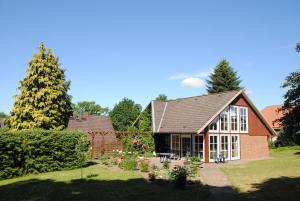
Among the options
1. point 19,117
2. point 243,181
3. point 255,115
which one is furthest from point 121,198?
point 19,117

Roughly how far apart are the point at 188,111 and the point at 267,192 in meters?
19.0

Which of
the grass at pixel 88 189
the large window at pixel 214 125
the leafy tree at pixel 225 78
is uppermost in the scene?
the leafy tree at pixel 225 78

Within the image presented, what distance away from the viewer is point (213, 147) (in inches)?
1200

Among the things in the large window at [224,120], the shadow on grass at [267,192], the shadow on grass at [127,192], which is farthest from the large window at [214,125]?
the shadow on grass at [267,192]

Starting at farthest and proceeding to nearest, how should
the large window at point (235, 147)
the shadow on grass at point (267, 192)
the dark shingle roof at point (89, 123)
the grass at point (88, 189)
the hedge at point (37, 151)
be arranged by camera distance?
the dark shingle roof at point (89, 123) → the large window at point (235, 147) → the hedge at point (37, 151) → the grass at point (88, 189) → the shadow on grass at point (267, 192)

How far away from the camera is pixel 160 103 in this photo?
130 ft

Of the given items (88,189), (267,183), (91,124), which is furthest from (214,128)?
(91,124)

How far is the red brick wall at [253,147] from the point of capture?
3312 centimetres

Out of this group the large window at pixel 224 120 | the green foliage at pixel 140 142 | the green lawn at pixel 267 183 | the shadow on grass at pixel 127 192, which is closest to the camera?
the shadow on grass at pixel 127 192

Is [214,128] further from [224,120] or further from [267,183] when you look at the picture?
[267,183]

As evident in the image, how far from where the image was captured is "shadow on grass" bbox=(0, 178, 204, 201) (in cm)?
1430

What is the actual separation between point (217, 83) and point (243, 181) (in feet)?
141

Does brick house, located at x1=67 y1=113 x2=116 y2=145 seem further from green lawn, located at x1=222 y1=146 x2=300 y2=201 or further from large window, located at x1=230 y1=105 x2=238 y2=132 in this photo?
green lawn, located at x1=222 y1=146 x2=300 y2=201

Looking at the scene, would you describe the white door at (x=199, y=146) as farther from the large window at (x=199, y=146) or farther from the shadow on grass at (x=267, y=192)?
the shadow on grass at (x=267, y=192)
